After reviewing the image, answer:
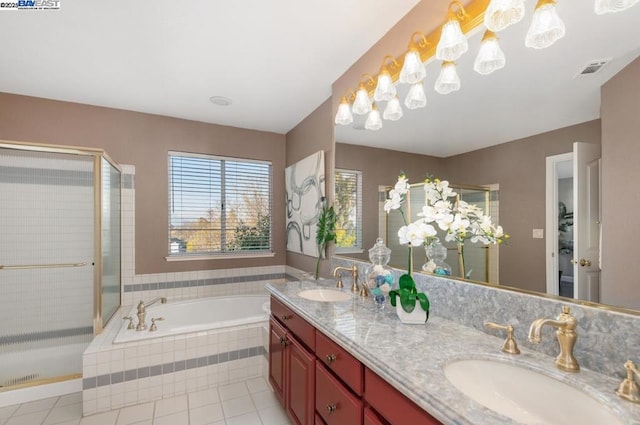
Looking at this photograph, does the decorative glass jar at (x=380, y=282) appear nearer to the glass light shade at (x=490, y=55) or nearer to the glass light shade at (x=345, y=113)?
the glass light shade at (x=345, y=113)

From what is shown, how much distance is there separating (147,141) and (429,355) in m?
3.28

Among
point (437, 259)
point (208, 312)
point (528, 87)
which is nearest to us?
point (528, 87)

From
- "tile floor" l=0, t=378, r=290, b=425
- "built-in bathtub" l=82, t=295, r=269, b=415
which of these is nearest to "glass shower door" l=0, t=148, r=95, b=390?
"tile floor" l=0, t=378, r=290, b=425

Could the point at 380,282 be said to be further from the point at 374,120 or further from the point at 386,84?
the point at 386,84

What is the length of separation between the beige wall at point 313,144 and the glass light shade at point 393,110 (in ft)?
2.50

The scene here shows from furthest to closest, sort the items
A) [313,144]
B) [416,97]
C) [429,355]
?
[313,144], [416,97], [429,355]

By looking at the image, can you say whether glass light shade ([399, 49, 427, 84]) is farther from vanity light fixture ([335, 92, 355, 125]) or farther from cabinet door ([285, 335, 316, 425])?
cabinet door ([285, 335, 316, 425])

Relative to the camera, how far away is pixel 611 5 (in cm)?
87

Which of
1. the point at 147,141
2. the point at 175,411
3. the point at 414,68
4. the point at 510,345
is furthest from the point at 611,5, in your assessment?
the point at 147,141

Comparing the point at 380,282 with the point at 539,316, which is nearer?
the point at 539,316

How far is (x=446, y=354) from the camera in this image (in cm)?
100

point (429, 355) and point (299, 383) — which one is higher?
point (429, 355)

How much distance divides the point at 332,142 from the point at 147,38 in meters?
1.46

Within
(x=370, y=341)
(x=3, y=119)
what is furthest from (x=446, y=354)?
(x=3, y=119)
